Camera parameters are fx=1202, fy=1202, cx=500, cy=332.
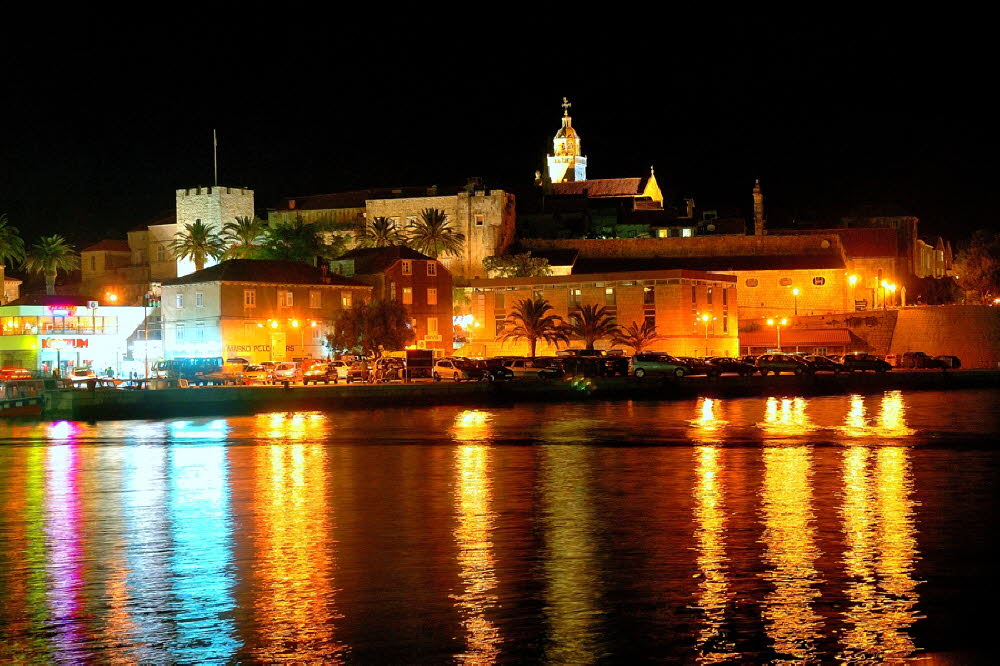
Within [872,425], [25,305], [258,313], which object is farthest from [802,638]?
[25,305]

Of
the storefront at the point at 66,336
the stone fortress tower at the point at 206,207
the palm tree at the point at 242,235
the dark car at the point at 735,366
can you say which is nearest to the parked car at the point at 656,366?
the dark car at the point at 735,366

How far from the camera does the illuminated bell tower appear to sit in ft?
547

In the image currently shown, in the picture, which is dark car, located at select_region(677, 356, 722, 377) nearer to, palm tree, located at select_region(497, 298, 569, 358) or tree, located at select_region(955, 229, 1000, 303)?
palm tree, located at select_region(497, 298, 569, 358)

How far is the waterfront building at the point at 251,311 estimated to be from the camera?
7962 centimetres

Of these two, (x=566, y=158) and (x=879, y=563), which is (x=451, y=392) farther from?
(x=566, y=158)

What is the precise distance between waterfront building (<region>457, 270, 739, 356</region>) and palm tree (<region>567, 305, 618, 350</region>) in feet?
4.92

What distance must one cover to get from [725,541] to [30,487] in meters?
17.5

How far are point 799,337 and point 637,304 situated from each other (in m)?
14.6

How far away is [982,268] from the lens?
105 metres

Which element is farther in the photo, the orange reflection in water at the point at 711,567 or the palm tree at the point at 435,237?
the palm tree at the point at 435,237

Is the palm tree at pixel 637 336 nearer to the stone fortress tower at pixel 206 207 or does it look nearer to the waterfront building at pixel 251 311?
the waterfront building at pixel 251 311

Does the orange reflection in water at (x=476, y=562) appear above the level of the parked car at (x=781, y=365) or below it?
below

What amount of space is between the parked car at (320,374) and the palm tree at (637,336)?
25574 millimetres

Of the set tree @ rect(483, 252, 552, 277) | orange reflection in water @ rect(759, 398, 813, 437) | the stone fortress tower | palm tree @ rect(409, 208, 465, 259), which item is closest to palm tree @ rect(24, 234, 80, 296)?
the stone fortress tower
